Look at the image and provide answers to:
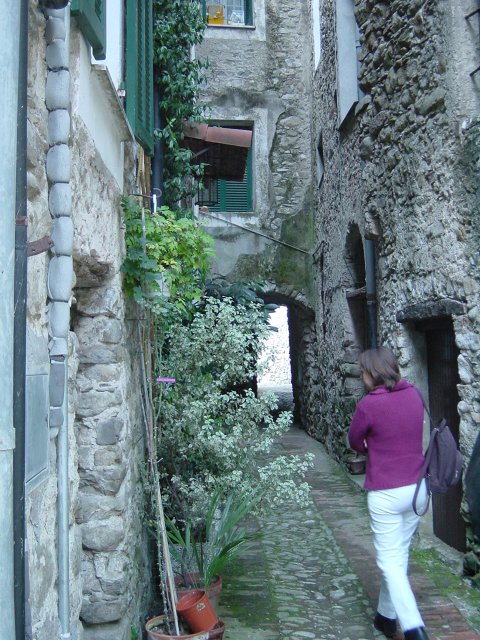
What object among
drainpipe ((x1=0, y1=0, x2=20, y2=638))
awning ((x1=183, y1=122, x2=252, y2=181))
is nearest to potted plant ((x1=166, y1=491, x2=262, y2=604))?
drainpipe ((x1=0, y1=0, x2=20, y2=638))

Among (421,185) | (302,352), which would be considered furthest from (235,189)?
(421,185)

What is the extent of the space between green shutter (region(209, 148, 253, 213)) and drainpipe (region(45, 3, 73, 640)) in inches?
323

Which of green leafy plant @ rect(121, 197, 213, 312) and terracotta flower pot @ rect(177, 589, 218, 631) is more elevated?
green leafy plant @ rect(121, 197, 213, 312)

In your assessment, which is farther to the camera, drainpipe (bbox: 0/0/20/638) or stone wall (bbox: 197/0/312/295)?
stone wall (bbox: 197/0/312/295)

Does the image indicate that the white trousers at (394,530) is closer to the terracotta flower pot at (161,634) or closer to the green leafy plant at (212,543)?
the green leafy plant at (212,543)

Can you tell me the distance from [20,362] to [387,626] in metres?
2.95

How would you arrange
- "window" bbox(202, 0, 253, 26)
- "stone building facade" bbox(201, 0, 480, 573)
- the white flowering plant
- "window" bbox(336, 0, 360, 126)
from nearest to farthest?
the white flowering plant → "stone building facade" bbox(201, 0, 480, 573) → "window" bbox(336, 0, 360, 126) → "window" bbox(202, 0, 253, 26)

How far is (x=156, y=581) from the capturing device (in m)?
4.47

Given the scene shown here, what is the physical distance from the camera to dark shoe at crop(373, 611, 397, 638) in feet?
11.8

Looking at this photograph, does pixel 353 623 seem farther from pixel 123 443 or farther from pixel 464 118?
pixel 464 118

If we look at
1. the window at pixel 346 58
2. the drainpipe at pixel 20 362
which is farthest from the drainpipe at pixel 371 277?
the drainpipe at pixel 20 362

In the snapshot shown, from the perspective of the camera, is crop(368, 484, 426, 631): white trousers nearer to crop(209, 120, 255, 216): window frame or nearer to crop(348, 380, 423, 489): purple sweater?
crop(348, 380, 423, 489): purple sweater

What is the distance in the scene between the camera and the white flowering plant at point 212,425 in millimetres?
4180

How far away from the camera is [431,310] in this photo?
4805 millimetres
